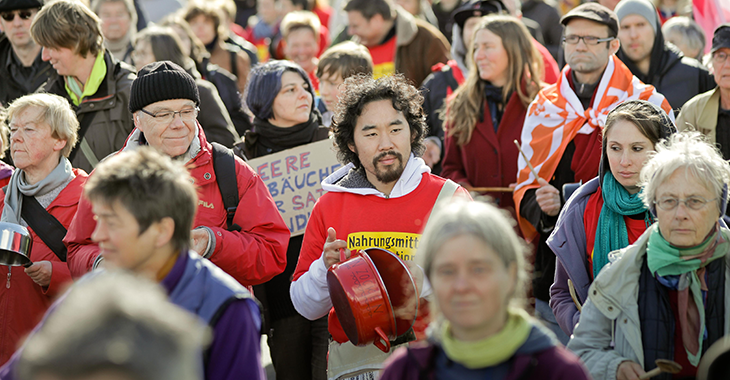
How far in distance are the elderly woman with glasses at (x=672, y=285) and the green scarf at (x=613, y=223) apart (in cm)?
41

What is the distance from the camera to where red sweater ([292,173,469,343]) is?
3389 millimetres

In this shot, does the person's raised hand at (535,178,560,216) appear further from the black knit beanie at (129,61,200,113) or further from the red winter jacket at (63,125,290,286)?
the black knit beanie at (129,61,200,113)

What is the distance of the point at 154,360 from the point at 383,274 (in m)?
1.71

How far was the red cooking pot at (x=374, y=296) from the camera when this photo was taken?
9.82 ft

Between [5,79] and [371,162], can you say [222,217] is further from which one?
[5,79]

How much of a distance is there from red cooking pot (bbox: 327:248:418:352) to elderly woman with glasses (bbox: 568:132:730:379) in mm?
737

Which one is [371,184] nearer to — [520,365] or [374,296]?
[374,296]

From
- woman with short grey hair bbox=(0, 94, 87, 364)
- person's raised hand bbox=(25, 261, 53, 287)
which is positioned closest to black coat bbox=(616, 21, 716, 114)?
woman with short grey hair bbox=(0, 94, 87, 364)

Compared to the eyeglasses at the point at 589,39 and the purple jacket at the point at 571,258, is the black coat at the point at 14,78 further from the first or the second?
the purple jacket at the point at 571,258

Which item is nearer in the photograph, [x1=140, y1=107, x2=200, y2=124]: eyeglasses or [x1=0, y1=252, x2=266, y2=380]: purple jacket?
[x1=0, y1=252, x2=266, y2=380]: purple jacket

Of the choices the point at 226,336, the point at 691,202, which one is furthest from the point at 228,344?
the point at 691,202

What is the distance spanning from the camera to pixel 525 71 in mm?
5184

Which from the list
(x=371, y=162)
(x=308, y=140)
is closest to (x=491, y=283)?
(x=371, y=162)

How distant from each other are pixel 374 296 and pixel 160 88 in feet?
5.24
